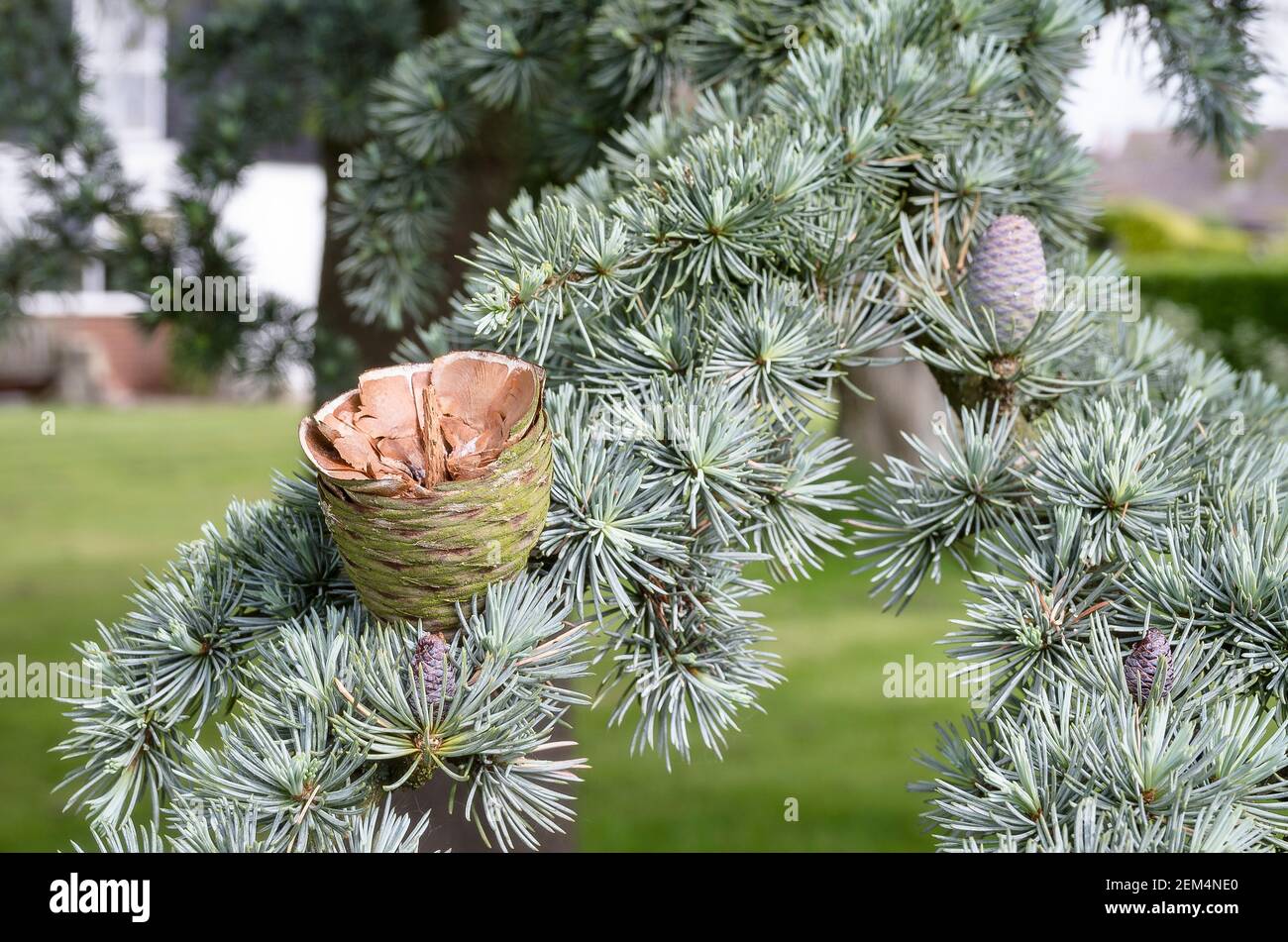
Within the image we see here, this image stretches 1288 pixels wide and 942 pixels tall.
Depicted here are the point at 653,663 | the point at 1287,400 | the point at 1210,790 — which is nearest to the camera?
the point at 1210,790

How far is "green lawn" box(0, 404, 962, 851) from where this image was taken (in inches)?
125

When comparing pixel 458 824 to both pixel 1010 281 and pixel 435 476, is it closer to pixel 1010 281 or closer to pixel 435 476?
pixel 435 476

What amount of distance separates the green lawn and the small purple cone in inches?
26.7

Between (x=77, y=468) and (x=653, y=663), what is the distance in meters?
9.32

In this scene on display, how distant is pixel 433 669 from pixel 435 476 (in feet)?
0.46

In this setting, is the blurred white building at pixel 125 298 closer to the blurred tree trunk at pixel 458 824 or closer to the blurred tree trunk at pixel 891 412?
the blurred tree trunk at pixel 891 412

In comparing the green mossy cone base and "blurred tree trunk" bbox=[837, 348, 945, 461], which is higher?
"blurred tree trunk" bbox=[837, 348, 945, 461]

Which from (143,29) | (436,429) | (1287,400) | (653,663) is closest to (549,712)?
(653,663)

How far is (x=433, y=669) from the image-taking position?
791 mm

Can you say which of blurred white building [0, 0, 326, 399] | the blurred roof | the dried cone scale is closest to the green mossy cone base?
the dried cone scale

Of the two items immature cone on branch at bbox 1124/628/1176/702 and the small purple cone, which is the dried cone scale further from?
immature cone on branch at bbox 1124/628/1176/702

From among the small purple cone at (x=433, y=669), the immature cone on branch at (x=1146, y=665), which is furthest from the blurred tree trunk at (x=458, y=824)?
the immature cone on branch at (x=1146, y=665)

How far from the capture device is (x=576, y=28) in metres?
1.51
